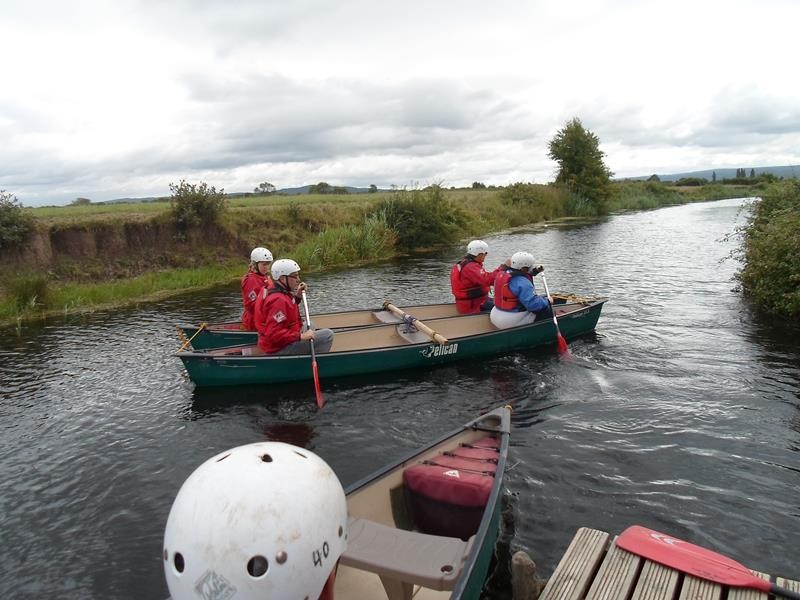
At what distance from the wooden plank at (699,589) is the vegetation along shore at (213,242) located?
10.2 meters

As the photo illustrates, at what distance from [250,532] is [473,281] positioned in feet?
35.5

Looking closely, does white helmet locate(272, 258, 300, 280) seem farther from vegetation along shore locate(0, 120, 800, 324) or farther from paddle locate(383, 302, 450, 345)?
vegetation along shore locate(0, 120, 800, 324)

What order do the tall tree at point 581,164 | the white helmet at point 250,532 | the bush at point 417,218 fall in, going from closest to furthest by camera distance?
the white helmet at point 250,532 < the bush at point 417,218 < the tall tree at point 581,164

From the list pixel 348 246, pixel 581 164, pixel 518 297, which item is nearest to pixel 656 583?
pixel 518 297

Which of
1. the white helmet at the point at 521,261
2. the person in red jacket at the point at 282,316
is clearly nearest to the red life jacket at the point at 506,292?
the white helmet at the point at 521,261

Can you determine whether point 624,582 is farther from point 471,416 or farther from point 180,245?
point 180,245

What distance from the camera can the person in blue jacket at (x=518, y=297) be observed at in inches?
479

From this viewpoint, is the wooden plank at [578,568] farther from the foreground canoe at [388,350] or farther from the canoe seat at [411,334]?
the canoe seat at [411,334]

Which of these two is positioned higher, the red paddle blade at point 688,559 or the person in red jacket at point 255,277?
the person in red jacket at point 255,277

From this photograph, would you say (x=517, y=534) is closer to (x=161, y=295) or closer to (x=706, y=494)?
(x=706, y=494)

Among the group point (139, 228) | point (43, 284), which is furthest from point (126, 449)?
point (139, 228)

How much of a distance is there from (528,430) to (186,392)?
6.33 metres

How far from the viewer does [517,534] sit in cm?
647

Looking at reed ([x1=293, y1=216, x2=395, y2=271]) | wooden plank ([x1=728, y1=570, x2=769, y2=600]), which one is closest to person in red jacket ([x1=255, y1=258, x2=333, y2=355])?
wooden plank ([x1=728, y1=570, x2=769, y2=600])
